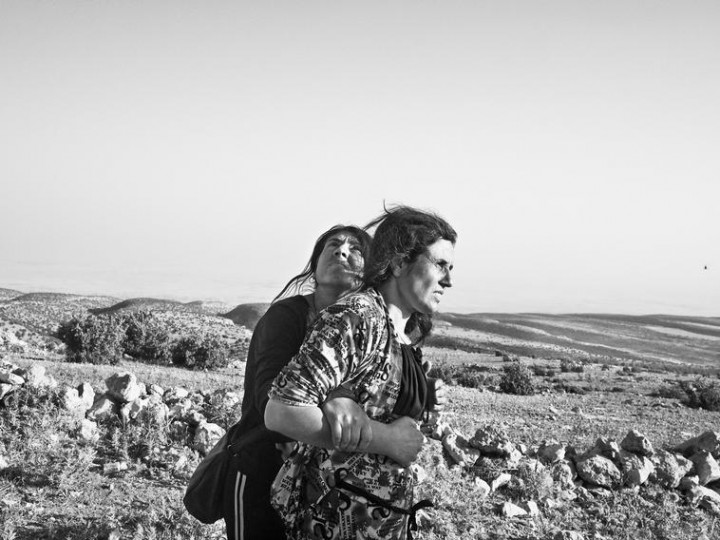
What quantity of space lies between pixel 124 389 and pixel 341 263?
5026 millimetres

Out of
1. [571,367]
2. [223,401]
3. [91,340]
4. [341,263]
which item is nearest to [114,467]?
[223,401]

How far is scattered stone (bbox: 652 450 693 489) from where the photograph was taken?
7.22 meters

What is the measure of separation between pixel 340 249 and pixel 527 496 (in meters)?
4.10

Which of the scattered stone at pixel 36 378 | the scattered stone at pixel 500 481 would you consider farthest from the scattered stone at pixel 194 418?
the scattered stone at pixel 500 481

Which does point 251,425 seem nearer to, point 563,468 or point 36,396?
point 563,468

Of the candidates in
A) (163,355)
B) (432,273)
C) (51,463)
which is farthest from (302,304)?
(163,355)

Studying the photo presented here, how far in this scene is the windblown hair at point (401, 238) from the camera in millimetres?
2438

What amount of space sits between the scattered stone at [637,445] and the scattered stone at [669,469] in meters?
0.10

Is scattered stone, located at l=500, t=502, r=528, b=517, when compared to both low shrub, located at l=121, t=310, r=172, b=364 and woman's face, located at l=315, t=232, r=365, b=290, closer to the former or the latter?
woman's face, located at l=315, t=232, r=365, b=290

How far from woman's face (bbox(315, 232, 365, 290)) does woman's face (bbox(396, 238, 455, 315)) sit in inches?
35.4

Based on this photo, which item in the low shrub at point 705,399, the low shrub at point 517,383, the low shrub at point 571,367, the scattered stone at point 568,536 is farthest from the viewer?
the low shrub at point 571,367

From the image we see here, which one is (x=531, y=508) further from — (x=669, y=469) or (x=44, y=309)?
(x=44, y=309)

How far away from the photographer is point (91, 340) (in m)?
18.7

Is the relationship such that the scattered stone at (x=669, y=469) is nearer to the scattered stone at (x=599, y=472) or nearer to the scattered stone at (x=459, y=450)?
the scattered stone at (x=599, y=472)
